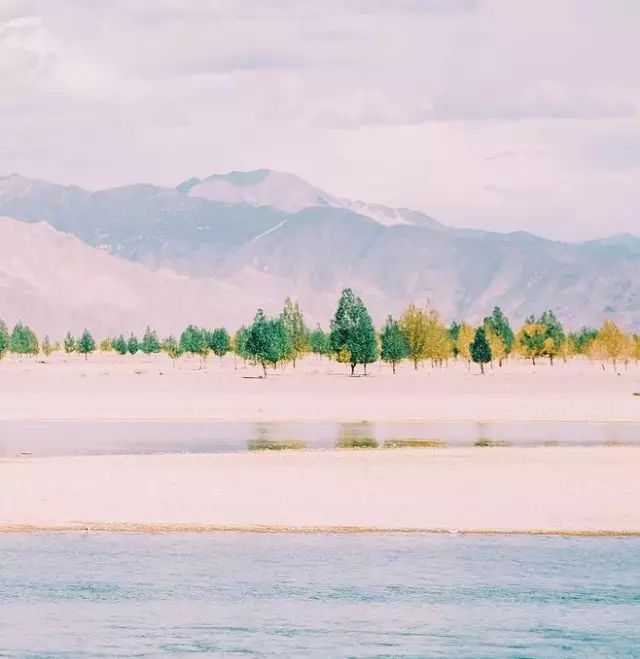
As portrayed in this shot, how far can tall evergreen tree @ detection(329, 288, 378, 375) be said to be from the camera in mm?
166500

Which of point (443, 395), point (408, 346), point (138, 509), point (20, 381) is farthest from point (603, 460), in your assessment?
point (408, 346)

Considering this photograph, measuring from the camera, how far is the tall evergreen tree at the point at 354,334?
166 meters

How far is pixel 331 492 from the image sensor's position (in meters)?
38.3

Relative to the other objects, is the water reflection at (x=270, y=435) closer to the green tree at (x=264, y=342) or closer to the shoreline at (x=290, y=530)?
the shoreline at (x=290, y=530)

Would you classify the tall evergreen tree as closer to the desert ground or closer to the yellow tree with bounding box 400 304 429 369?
the yellow tree with bounding box 400 304 429 369

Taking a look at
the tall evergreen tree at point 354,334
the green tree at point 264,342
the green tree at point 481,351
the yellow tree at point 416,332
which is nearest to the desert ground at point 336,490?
the tall evergreen tree at point 354,334

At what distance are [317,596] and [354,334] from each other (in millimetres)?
141770

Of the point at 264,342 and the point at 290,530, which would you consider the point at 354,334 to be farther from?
the point at 290,530

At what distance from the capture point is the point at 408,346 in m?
199

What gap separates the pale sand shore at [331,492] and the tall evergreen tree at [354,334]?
382ft

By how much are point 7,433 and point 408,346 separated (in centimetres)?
13809

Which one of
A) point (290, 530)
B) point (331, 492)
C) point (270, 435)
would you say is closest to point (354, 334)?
point (270, 435)

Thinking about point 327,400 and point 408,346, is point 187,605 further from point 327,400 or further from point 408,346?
point 408,346

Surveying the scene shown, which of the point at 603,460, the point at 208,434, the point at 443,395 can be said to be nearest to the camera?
the point at 603,460
